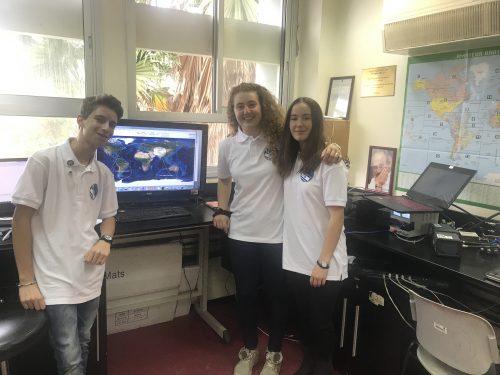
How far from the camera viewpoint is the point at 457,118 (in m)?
2.26

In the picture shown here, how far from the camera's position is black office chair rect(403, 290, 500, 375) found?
1346mm

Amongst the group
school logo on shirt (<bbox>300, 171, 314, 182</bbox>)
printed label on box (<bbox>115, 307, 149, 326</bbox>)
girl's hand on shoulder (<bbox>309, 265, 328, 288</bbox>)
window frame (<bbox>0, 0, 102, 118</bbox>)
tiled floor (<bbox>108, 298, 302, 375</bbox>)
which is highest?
window frame (<bbox>0, 0, 102, 118</bbox>)

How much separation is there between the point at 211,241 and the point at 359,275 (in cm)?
125

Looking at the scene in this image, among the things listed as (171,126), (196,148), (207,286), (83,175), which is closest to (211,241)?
(207,286)

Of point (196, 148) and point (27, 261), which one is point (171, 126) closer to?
point (196, 148)

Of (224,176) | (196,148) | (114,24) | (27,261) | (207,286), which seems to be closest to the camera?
(27,261)

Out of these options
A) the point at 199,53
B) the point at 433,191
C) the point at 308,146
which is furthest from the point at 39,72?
the point at 433,191

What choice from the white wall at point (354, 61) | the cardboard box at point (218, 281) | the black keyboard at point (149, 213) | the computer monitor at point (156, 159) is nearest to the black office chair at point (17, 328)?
the black keyboard at point (149, 213)

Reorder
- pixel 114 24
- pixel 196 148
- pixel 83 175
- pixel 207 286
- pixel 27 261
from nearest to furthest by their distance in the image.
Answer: pixel 27 261 < pixel 83 175 < pixel 114 24 < pixel 196 148 < pixel 207 286

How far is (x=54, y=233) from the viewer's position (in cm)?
141

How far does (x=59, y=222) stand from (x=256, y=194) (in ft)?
2.78

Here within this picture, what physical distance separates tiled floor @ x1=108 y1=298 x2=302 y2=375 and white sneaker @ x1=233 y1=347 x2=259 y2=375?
0.09 m

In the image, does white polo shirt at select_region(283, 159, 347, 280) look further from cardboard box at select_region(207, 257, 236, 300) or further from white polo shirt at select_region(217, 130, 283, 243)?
cardboard box at select_region(207, 257, 236, 300)

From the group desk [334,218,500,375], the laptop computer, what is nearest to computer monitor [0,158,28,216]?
desk [334,218,500,375]
